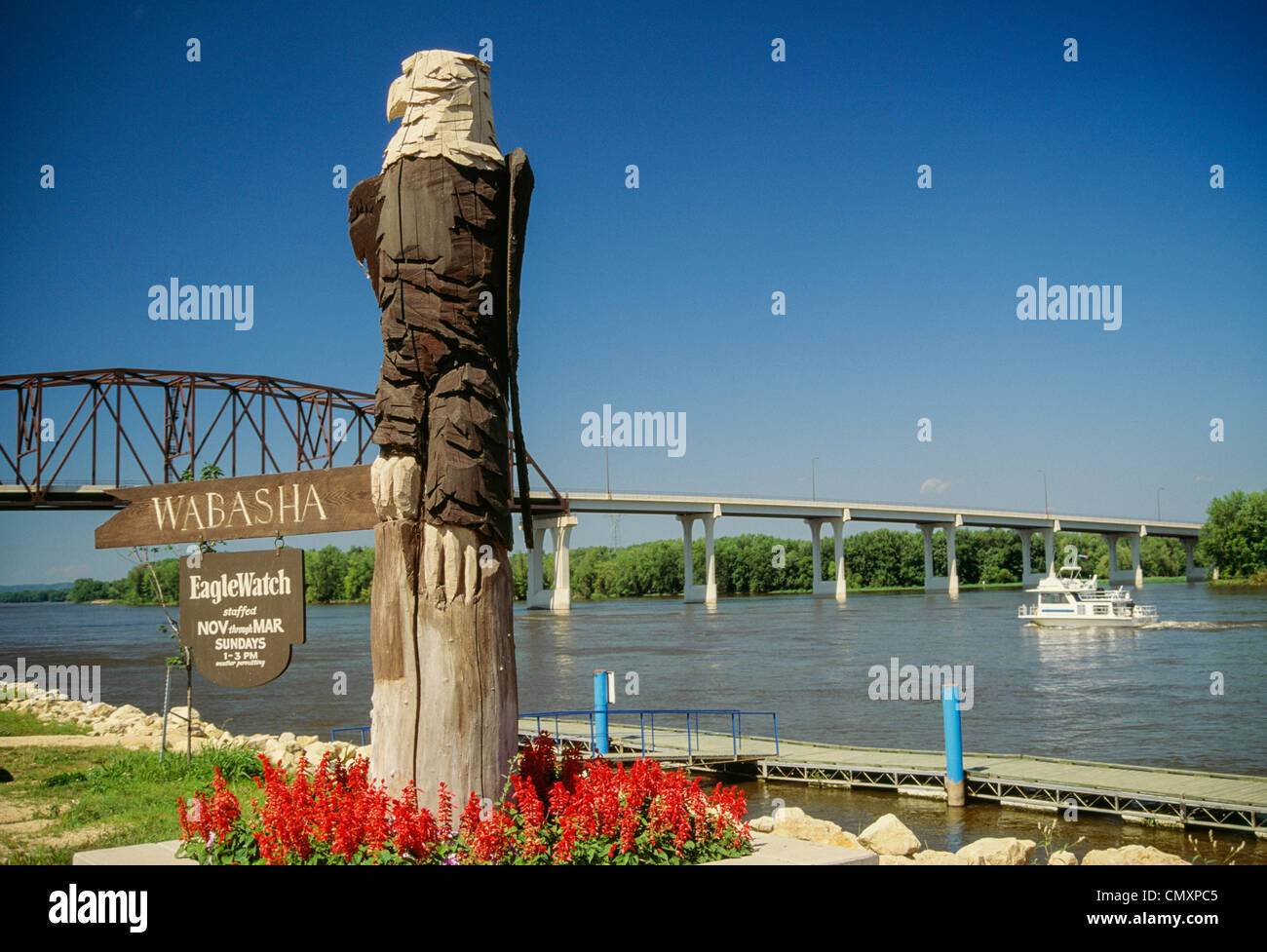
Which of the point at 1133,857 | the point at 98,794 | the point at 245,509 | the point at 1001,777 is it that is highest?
the point at 245,509

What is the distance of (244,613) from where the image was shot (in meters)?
7.99

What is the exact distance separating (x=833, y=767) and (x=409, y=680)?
13.5m

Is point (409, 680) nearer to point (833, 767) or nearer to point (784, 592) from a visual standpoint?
point (833, 767)

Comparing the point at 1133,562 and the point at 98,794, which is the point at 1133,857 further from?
the point at 1133,562

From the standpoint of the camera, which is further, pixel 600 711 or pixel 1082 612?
pixel 1082 612

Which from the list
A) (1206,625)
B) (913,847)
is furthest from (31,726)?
(1206,625)

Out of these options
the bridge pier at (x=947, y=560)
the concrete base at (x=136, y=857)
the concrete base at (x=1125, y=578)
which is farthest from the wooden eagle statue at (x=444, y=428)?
the concrete base at (x=1125, y=578)

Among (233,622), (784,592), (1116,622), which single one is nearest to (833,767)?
(233,622)

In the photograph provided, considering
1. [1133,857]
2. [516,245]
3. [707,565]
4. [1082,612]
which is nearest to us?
[516,245]

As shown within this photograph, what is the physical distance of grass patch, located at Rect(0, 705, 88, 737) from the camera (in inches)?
767

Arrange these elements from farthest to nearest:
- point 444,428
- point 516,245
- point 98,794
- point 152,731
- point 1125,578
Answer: point 1125,578, point 152,731, point 98,794, point 516,245, point 444,428

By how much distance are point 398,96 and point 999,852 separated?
396 inches

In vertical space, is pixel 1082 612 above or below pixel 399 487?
below

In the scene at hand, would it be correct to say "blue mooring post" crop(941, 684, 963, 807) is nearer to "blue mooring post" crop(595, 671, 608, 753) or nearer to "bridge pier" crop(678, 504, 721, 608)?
"blue mooring post" crop(595, 671, 608, 753)
